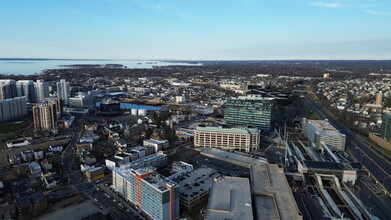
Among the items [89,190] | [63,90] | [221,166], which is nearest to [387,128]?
[221,166]

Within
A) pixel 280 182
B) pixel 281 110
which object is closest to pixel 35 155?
pixel 280 182

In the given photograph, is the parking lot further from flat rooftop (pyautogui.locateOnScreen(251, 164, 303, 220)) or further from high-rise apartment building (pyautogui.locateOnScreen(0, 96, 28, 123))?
high-rise apartment building (pyautogui.locateOnScreen(0, 96, 28, 123))

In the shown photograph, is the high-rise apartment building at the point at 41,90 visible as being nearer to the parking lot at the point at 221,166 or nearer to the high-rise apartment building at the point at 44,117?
the high-rise apartment building at the point at 44,117

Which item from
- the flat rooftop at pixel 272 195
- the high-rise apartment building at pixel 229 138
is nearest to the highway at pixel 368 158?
the flat rooftop at pixel 272 195

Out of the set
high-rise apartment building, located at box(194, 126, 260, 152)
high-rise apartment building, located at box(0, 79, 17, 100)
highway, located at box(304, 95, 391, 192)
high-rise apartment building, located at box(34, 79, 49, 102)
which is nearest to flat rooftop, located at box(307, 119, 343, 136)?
highway, located at box(304, 95, 391, 192)

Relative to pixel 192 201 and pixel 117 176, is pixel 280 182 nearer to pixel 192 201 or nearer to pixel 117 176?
pixel 192 201
